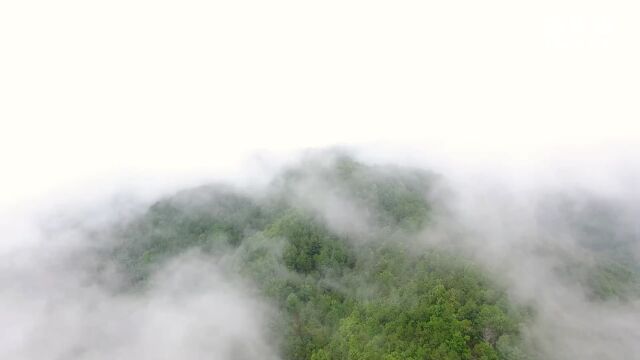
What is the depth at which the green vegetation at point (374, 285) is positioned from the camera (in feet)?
368

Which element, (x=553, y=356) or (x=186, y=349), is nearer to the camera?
(x=553, y=356)

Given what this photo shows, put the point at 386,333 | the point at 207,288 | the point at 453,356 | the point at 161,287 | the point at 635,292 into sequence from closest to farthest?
the point at 453,356 < the point at 386,333 < the point at 635,292 < the point at 207,288 < the point at 161,287

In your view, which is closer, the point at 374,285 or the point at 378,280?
the point at 378,280

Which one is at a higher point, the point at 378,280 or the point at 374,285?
the point at 378,280

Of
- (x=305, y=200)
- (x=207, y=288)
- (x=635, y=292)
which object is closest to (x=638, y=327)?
(x=635, y=292)

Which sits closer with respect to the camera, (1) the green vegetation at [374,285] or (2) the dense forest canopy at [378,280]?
(1) the green vegetation at [374,285]

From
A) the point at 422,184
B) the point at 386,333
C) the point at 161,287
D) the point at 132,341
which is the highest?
the point at 422,184

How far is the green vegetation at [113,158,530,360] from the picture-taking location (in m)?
112

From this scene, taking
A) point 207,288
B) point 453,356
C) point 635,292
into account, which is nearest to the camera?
point 453,356

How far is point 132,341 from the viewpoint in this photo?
16988 centimetres

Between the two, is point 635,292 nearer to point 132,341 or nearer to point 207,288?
point 207,288

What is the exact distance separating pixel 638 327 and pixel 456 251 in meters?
48.0

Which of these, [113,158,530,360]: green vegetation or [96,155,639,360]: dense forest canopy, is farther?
[96,155,639,360]: dense forest canopy

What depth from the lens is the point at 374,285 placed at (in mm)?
149625
